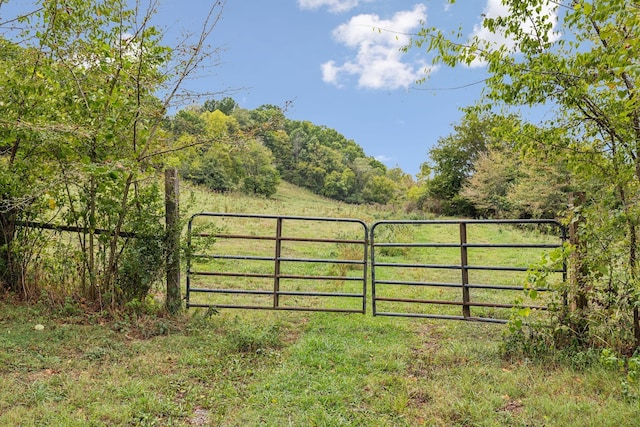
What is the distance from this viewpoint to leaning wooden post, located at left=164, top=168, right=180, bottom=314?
183 inches

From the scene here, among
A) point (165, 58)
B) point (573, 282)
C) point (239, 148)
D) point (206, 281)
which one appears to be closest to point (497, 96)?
point (573, 282)

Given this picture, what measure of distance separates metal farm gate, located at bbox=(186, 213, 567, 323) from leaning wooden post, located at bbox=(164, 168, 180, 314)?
0.58ft

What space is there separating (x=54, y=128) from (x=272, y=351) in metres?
3.11

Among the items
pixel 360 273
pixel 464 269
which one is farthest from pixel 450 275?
pixel 464 269

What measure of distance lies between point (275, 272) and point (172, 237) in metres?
1.34

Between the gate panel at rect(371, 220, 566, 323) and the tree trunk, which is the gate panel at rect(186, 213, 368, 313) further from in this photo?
the tree trunk

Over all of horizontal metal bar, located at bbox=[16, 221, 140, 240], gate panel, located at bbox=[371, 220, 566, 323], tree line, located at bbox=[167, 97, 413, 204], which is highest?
tree line, located at bbox=[167, 97, 413, 204]

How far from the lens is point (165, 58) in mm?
4508

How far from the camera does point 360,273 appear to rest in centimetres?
801

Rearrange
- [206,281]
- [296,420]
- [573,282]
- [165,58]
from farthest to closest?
[206,281] → [165,58] → [573,282] → [296,420]

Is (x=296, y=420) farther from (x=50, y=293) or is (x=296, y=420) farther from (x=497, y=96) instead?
(x=50, y=293)

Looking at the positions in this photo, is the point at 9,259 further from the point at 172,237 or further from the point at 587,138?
the point at 587,138

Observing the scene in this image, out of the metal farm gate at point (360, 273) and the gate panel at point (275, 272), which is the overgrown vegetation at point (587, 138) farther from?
the gate panel at point (275, 272)

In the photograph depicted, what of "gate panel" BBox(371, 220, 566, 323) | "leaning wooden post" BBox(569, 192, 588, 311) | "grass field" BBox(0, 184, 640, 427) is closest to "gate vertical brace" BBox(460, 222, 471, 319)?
"gate panel" BBox(371, 220, 566, 323)
